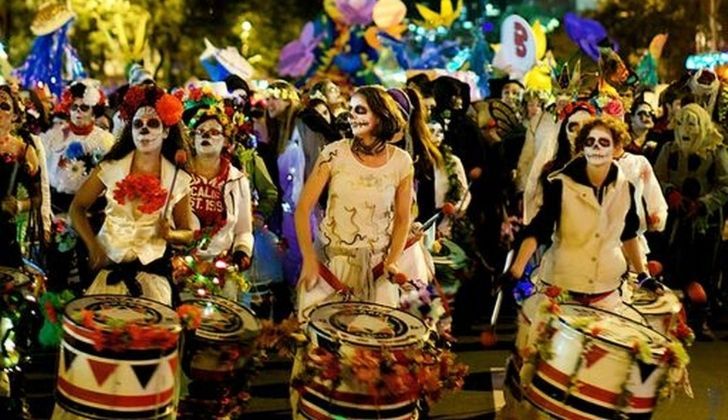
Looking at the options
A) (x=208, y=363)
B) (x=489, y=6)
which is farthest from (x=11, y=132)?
(x=489, y=6)

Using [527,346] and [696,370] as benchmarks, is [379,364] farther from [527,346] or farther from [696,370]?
[696,370]

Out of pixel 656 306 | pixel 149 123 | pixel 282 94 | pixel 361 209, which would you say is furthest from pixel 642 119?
pixel 149 123

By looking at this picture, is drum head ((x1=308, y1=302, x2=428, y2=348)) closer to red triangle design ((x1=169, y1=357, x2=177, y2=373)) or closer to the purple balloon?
red triangle design ((x1=169, y1=357, x2=177, y2=373))

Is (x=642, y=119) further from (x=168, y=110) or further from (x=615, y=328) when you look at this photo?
(x=168, y=110)

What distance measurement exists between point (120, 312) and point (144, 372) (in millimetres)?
362

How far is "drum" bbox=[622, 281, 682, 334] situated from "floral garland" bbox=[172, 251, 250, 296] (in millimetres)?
2232

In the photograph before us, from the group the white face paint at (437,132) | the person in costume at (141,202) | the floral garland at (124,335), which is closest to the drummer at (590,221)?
the person in costume at (141,202)

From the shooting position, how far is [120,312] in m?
5.07

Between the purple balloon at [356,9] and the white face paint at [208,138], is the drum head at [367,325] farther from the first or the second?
the purple balloon at [356,9]

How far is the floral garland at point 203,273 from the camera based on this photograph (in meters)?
6.37

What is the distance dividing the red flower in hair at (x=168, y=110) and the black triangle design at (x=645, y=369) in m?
2.54

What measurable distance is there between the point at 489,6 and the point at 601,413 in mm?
40083

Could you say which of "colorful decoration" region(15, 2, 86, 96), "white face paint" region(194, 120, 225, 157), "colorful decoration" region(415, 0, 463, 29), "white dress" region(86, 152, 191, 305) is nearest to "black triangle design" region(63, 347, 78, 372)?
"white dress" region(86, 152, 191, 305)

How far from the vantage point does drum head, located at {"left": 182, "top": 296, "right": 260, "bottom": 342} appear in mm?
5684
